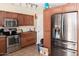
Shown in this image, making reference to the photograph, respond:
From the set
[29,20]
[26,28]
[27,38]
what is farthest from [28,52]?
[29,20]

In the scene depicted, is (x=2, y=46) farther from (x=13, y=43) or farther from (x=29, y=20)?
(x=29, y=20)

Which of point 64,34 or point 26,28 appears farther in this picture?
point 26,28

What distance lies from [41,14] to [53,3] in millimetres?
234

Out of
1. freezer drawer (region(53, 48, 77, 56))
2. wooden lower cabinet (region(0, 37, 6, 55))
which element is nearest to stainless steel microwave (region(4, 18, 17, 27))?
wooden lower cabinet (region(0, 37, 6, 55))

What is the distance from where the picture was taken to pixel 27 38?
196 cm

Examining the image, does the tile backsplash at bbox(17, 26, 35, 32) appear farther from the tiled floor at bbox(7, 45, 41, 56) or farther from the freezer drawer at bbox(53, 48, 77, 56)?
the freezer drawer at bbox(53, 48, 77, 56)

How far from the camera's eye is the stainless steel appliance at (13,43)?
1909mm

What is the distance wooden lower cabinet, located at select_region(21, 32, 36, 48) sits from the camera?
6.15 ft

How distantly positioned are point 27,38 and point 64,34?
59 centimetres

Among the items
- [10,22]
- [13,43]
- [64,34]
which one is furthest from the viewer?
[13,43]

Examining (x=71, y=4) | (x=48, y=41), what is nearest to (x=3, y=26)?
(x=48, y=41)

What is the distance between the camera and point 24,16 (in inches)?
72.3

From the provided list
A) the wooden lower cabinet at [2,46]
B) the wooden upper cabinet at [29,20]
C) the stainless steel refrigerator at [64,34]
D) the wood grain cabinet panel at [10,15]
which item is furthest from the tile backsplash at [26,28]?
the wooden lower cabinet at [2,46]

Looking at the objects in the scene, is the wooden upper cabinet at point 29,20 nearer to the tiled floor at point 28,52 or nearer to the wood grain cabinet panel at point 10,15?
the wood grain cabinet panel at point 10,15
